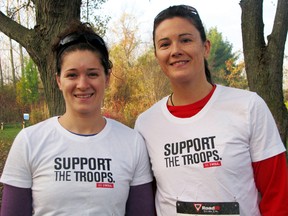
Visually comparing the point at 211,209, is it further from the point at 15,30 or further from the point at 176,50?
the point at 15,30

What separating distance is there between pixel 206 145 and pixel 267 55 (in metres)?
2.64

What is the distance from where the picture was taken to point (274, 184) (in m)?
1.95

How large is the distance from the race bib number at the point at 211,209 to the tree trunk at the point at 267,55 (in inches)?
100

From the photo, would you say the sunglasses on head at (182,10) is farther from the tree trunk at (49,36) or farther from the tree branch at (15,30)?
the tree branch at (15,30)

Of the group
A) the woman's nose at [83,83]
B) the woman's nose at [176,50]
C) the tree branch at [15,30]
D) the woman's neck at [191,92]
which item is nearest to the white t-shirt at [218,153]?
the woman's neck at [191,92]

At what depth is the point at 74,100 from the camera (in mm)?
1983

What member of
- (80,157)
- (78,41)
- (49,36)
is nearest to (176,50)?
(78,41)

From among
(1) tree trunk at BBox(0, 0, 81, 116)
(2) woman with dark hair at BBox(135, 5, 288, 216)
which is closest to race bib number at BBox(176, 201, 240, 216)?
(2) woman with dark hair at BBox(135, 5, 288, 216)

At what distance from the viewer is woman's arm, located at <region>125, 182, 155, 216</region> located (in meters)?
2.03

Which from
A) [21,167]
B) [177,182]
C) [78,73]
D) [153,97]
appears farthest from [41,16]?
[153,97]

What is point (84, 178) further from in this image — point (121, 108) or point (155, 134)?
point (121, 108)

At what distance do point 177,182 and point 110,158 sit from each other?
40cm

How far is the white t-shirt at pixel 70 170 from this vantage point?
182 cm

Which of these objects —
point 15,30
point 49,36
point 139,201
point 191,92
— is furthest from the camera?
point 15,30
